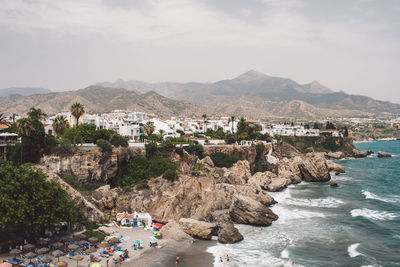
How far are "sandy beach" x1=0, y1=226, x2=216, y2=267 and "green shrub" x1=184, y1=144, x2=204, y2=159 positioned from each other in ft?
87.5

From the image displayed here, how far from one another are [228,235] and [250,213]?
6.45m

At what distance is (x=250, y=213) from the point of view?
122 feet

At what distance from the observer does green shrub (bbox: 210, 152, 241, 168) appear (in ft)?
200

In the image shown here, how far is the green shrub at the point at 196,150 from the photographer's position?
59094mm

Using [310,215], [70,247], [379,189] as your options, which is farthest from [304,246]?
[379,189]

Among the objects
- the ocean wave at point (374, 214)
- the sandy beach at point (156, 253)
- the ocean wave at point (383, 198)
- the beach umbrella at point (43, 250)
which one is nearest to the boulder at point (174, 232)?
the sandy beach at point (156, 253)

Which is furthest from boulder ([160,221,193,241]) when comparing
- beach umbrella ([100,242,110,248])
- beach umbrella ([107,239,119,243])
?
beach umbrella ([100,242,110,248])

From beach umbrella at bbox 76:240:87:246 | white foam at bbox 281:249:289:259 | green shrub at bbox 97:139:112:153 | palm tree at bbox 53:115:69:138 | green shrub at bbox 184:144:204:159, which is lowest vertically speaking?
white foam at bbox 281:249:289:259

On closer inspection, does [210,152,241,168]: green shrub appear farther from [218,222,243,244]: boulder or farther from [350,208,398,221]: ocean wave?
[218,222,243,244]: boulder

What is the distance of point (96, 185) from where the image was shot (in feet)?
139

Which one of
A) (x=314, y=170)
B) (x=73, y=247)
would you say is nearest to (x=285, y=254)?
(x=73, y=247)

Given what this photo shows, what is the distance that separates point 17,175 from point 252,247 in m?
21.6

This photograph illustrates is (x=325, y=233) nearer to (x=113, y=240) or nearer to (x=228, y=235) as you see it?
(x=228, y=235)

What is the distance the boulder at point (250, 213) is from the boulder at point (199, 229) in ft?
17.0
